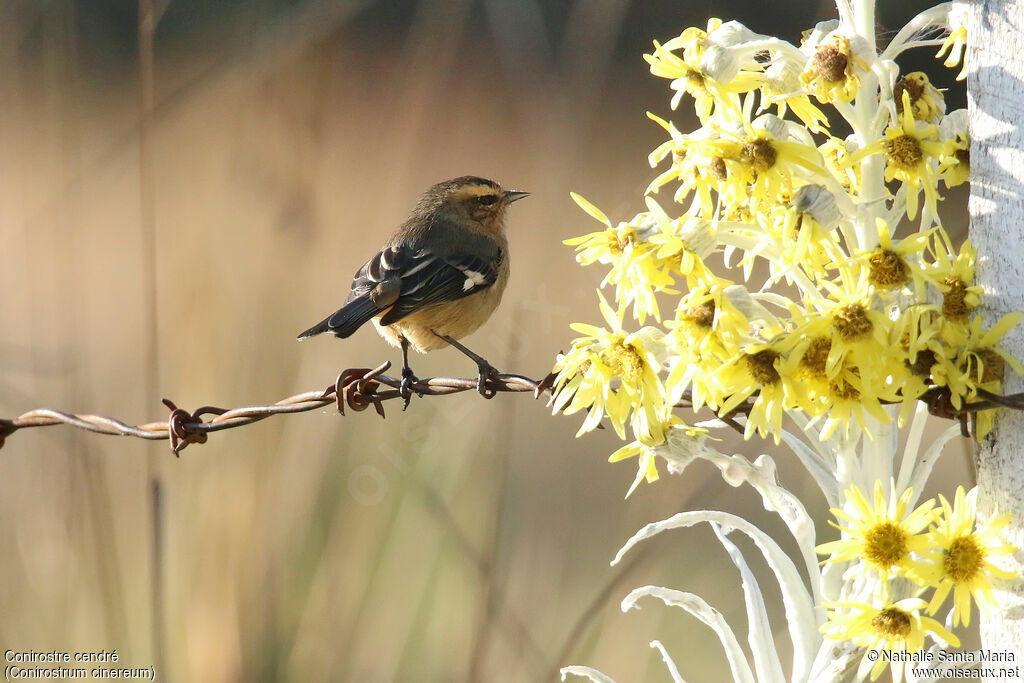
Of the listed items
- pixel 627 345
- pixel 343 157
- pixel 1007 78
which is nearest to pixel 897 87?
pixel 1007 78

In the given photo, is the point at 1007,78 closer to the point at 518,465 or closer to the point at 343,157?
the point at 518,465

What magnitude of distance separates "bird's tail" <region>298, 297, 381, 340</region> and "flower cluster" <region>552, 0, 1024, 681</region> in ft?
3.39

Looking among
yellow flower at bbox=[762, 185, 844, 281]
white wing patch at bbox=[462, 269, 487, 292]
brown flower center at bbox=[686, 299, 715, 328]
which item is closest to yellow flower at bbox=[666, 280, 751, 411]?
brown flower center at bbox=[686, 299, 715, 328]

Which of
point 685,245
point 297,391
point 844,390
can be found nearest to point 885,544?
point 844,390

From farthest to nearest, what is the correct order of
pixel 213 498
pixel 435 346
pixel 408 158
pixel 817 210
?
pixel 408 158 < pixel 435 346 < pixel 213 498 < pixel 817 210

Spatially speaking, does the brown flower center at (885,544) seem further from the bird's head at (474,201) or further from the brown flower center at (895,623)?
the bird's head at (474,201)

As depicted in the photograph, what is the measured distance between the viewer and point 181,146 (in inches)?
157

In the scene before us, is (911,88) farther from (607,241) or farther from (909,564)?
(909,564)

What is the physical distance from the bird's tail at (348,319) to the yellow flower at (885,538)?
137cm

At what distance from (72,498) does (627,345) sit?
1.96m

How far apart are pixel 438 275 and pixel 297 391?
50 cm

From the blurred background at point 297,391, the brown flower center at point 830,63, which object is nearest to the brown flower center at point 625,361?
the brown flower center at point 830,63

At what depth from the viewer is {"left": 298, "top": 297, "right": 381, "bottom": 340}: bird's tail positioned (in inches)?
94.6

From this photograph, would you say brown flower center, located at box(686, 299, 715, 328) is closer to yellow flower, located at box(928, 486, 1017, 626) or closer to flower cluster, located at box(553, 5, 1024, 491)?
flower cluster, located at box(553, 5, 1024, 491)
